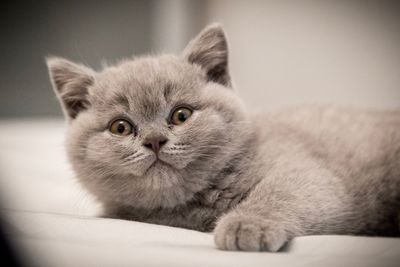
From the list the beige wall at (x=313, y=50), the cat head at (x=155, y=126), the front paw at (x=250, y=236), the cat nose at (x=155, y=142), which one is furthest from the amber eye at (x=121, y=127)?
the beige wall at (x=313, y=50)

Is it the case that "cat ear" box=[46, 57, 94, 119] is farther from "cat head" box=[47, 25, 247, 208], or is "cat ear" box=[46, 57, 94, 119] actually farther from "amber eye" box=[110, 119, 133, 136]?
"amber eye" box=[110, 119, 133, 136]

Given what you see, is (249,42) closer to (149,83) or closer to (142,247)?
(149,83)

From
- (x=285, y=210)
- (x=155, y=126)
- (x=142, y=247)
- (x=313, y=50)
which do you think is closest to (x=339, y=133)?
(x=285, y=210)

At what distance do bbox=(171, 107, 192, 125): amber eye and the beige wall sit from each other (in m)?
0.73

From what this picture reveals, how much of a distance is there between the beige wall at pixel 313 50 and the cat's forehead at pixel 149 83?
0.67 meters

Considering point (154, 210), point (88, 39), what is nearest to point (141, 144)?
point (154, 210)

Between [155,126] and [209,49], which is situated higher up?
[209,49]

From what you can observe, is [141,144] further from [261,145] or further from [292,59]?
[292,59]

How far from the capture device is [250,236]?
0.86 metres

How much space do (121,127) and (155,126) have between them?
12 cm

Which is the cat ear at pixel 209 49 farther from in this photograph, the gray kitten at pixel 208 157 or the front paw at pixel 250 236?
the front paw at pixel 250 236

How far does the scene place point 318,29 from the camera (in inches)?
83.4

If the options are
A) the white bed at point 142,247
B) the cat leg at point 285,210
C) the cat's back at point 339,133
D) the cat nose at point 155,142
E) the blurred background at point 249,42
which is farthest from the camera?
the blurred background at point 249,42

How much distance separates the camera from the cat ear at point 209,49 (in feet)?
4.20
